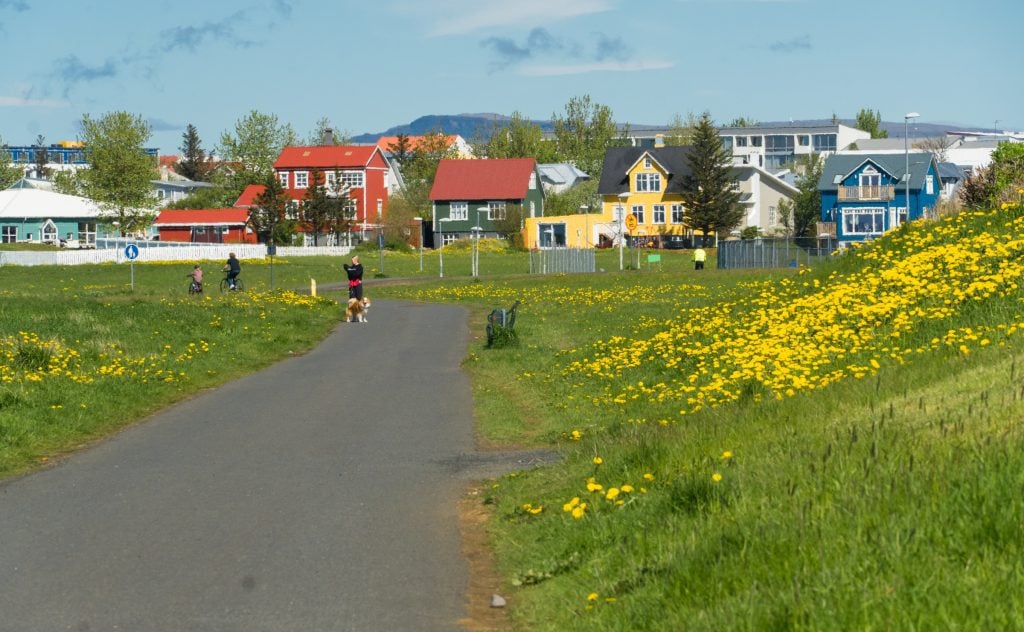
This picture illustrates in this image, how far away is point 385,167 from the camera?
126 m

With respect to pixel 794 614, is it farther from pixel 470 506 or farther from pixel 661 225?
pixel 661 225

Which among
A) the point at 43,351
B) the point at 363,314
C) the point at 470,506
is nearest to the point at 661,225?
the point at 363,314

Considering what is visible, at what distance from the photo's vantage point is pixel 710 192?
328 feet

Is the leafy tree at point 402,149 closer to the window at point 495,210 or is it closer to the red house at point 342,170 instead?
the red house at point 342,170

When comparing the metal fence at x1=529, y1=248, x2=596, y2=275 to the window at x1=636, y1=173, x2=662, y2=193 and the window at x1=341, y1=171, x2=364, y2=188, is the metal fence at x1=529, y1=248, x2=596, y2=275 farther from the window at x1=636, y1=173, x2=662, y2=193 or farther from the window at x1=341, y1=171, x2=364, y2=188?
the window at x1=341, y1=171, x2=364, y2=188

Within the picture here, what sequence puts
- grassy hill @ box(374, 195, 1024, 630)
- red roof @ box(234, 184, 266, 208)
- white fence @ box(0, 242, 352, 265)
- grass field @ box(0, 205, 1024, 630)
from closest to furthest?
grassy hill @ box(374, 195, 1024, 630) → grass field @ box(0, 205, 1024, 630) → white fence @ box(0, 242, 352, 265) → red roof @ box(234, 184, 266, 208)

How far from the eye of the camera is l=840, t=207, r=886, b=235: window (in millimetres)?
99375

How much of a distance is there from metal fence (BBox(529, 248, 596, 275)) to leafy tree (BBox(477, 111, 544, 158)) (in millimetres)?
88141

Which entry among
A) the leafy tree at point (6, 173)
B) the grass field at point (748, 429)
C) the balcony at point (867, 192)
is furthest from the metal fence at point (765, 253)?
the leafy tree at point (6, 173)

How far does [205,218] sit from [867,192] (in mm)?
60192

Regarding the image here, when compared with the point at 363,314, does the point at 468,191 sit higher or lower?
higher

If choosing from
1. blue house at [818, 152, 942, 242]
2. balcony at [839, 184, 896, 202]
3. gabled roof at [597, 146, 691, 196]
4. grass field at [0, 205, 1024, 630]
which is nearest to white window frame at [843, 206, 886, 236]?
blue house at [818, 152, 942, 242]

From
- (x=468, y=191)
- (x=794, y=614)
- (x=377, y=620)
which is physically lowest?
(x=377, y=620)

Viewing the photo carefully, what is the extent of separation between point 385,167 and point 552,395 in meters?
109
